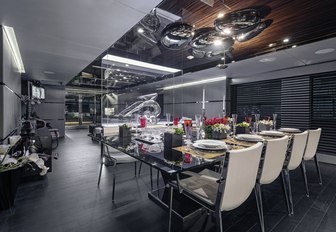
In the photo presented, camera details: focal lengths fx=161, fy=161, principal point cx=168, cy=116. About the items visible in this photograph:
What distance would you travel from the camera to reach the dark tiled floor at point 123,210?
1.68 meters

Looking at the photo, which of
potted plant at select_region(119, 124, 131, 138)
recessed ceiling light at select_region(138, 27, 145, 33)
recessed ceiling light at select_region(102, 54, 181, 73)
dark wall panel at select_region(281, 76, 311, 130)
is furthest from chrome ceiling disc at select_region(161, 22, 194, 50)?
Result: dark wall panel at select_region(281, 76, 311, 130)

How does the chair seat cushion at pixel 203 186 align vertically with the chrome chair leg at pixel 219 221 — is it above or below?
above

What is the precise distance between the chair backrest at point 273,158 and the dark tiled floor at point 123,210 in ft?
1.85

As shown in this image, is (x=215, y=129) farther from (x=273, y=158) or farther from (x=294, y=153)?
(x=294, y=153)

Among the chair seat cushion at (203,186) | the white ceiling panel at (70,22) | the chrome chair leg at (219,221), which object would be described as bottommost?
the chrome chair leg at (219,221)

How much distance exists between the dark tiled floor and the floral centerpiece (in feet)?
3.06

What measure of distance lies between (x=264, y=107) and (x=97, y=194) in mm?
5373

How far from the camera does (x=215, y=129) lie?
2088 millimetres

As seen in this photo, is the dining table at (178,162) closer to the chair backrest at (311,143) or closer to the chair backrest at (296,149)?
the chair backrest at (296,149)

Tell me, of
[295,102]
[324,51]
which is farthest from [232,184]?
[295,102]

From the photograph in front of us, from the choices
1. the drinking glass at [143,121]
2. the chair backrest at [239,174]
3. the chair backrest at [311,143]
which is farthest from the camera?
the drinking glass at [143,121]

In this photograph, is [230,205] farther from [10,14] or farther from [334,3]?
[10,14]

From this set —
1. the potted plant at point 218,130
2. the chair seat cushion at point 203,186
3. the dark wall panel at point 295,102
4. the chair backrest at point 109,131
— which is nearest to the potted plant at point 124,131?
the chair backrest at point 109,131

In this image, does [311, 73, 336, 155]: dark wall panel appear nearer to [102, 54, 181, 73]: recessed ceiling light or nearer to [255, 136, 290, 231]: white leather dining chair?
Result: [255, 136, 290, 231]: white leather dining chair
